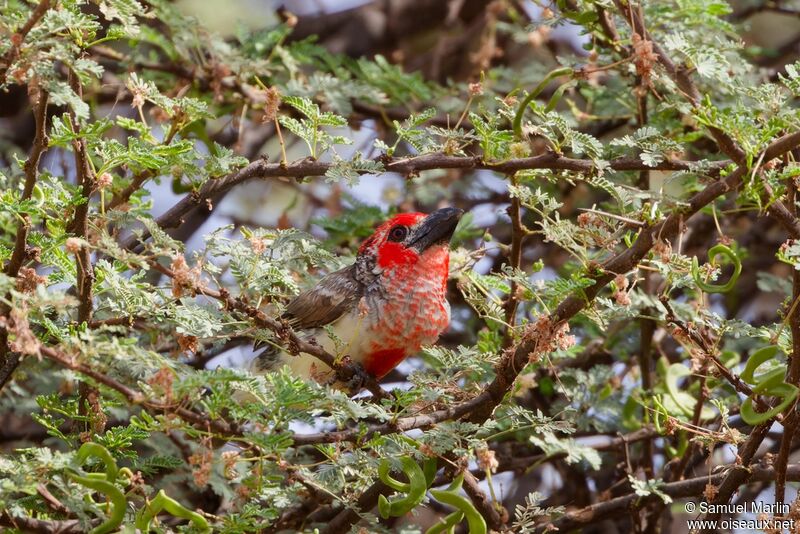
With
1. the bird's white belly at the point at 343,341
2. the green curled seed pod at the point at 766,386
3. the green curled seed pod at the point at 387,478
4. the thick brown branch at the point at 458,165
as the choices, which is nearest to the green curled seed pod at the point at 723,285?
the green curled seed pod at the point at 766,386

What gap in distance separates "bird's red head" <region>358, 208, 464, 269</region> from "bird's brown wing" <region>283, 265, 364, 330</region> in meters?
0.21

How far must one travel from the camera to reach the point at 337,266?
3.42 meters

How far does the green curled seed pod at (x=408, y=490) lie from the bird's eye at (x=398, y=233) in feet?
4.34

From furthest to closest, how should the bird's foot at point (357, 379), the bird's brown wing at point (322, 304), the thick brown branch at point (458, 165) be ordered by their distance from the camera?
the bird's brown wing at point (322, 304) < the bird's foot at point (357, 379) < the thick brown branch at point (458, 165)

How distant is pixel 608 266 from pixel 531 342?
279mm

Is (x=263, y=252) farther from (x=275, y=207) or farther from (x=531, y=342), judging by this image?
(x=275, y=207)

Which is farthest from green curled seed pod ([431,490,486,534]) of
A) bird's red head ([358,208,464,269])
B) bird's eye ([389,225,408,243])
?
bird's eye ([389,225,408,243])

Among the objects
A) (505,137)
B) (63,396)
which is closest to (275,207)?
(63,396)

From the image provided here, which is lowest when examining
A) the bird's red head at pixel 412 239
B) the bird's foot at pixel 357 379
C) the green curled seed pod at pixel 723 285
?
the bird's foot at pixel 357 379

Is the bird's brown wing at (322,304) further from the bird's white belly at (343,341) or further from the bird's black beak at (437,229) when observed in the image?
the bird's black beak at (437,229)

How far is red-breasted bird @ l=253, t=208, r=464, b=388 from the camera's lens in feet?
11.0

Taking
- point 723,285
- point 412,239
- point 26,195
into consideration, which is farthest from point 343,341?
point 723,285

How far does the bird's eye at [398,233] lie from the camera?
3.64 m

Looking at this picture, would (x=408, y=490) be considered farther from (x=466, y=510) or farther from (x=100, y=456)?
(x=100, y=456)
